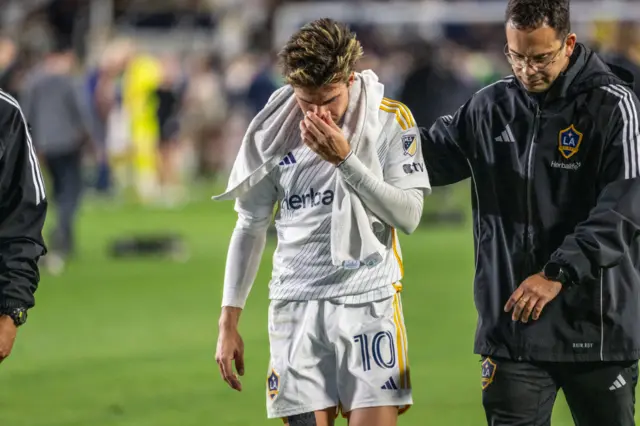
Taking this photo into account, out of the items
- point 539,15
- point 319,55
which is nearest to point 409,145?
point 319,55

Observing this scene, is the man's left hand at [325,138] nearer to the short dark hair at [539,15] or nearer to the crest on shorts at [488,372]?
the short dark hair at [539,15]

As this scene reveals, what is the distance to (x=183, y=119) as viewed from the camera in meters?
31.7

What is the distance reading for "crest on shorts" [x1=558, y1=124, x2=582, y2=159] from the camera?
518cm

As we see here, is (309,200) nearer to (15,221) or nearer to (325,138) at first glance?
(325,138)

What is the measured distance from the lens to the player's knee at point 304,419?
17.2 feet

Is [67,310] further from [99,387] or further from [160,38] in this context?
[160,38]

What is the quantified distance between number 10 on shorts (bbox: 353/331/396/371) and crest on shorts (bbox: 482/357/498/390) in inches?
16.5

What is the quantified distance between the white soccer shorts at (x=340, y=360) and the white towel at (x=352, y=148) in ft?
0.74

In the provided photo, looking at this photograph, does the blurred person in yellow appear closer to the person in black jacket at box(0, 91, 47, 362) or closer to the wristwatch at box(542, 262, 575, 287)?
the person in black jacket at box(0, 91, 47, 362)

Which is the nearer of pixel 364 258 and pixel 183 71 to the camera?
pixel 364 258

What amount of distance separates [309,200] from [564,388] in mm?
1277

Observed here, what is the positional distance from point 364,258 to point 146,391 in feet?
14.6

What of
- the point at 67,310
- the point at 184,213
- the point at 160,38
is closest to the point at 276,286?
the point at 67,310

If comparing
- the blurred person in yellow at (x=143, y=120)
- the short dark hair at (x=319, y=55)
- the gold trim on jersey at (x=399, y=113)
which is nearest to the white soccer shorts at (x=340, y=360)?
the gold trim on jersey at (x=399, y=113)
